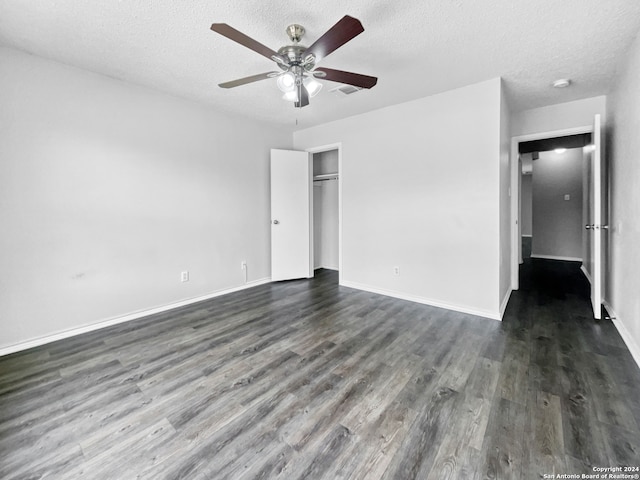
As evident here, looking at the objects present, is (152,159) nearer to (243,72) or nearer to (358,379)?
(243,72)

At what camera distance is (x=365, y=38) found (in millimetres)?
2256

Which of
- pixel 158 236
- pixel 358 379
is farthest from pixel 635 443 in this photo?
pixel 158 236

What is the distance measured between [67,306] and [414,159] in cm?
410

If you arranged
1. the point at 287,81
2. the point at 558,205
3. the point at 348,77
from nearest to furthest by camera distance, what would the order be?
1. the point at 348,77
2. the point at 287,81
3. the point at 558,205

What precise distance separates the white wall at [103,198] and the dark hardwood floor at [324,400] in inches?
18.0

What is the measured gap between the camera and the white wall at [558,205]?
6320 millimetres

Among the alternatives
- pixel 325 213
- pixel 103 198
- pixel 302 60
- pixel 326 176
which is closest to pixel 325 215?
pixel 325 213

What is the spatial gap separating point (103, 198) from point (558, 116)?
5.57m

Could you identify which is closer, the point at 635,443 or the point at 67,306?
the point at 635,443

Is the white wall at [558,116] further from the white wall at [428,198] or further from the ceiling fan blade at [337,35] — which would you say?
the ceiling fan blade at [337,35]

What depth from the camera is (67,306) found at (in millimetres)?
2688

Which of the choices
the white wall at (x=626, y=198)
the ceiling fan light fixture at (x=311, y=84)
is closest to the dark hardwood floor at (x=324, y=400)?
the white wall at (x=626, y=198)

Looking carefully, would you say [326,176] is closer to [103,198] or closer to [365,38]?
[365,38]

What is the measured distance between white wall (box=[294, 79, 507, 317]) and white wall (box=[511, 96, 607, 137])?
1.43 m
